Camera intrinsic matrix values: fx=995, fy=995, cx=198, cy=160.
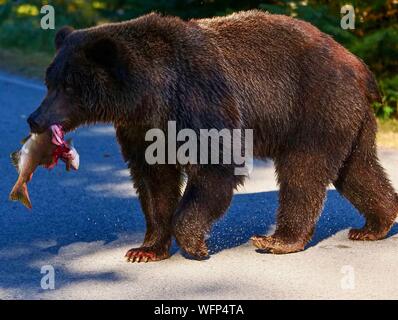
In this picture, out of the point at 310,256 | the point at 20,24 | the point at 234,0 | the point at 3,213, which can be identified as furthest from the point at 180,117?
the point at 20,24

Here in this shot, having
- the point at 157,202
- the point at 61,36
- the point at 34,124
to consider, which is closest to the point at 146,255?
the point at 157,202

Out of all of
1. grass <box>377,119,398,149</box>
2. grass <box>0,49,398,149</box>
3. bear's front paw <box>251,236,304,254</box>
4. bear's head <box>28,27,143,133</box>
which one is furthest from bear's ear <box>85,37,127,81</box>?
grass <box>0,49,398,149</box>

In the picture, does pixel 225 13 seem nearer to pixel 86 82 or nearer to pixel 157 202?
pixel 157 202

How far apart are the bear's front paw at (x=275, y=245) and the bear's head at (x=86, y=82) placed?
1.43 m

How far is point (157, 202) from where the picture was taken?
268 inches

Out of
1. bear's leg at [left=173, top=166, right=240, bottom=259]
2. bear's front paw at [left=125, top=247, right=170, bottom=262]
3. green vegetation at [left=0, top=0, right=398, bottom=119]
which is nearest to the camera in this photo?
bear's leg at [left=173, top=166, right=240, bottom=259]

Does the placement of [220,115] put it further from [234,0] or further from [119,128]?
[234,0]

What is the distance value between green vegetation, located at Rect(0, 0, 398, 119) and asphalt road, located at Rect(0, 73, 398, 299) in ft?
7.92

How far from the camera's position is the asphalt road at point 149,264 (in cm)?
625

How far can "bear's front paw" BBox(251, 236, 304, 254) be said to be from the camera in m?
6.99

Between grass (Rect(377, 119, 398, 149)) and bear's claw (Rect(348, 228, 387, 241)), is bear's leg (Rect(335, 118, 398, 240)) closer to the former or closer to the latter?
bear's claw (Rect(348, 228, 387, 241))

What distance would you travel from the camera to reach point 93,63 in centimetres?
636

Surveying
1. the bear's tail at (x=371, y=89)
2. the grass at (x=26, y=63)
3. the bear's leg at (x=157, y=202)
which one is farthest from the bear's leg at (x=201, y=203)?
the grass at (x=26, y=63)

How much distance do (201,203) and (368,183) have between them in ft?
4.44
